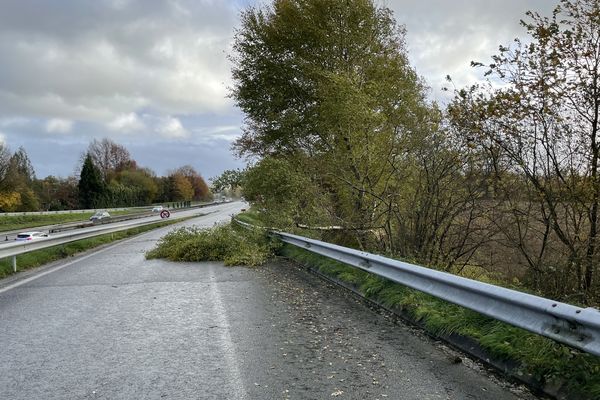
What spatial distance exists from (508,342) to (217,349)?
3.01m

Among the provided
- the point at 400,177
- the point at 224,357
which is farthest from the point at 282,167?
the point at 224,357

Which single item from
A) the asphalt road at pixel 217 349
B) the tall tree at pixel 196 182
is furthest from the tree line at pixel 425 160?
the tall tree at pixel 196 182

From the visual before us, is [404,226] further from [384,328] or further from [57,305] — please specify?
[57,305]

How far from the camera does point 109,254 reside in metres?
17.3

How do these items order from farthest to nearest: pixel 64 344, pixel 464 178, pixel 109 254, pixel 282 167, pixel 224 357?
pixel 109 254
pixel 282 167
pixel 464 178
pixel 64 344
pixel 224 357

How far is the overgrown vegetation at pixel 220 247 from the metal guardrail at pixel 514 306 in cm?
696

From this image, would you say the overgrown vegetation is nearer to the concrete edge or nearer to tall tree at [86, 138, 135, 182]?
the concrete edge

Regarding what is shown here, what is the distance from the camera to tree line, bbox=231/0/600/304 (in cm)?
778

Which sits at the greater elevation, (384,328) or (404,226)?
(404,226)

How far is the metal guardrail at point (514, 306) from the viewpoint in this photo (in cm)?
378

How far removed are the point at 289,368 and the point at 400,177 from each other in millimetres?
7968

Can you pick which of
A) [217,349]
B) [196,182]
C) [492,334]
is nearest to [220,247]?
[217,349]

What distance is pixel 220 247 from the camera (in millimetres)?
15469

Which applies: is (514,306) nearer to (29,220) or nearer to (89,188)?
(29,220)
